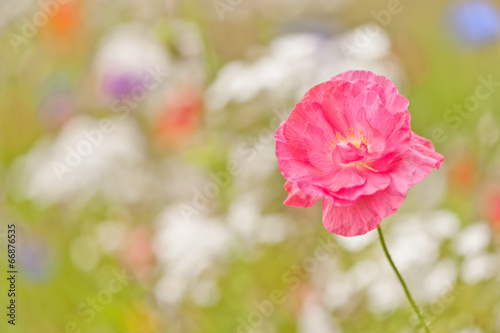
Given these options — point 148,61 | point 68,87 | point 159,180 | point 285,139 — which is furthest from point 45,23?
point 285,139

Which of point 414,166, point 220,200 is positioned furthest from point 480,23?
point 414,166

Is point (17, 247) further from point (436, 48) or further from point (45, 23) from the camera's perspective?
point (436, 48)

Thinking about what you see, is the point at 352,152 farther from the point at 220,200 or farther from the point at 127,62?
the point at 127,62

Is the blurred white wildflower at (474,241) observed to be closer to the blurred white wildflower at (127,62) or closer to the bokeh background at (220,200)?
the bokeh background at (220,200)

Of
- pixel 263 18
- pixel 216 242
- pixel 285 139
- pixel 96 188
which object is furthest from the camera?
pixel 263 18

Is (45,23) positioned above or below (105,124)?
above

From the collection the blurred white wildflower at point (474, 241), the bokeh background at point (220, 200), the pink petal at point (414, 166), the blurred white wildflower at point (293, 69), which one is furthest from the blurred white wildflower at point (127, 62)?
the pink petal at point (414, 166)
